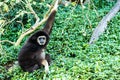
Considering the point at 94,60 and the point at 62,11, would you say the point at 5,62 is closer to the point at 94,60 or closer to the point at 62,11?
the point at 94,60

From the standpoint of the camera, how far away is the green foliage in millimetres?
7625

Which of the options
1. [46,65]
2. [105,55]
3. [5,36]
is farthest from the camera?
[5,36]

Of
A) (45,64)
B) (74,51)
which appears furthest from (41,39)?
(74,51)

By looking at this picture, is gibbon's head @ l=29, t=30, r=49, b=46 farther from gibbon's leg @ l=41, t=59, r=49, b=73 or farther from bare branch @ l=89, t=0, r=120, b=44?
bare branch @ l=89, t=0, r=120, b=44

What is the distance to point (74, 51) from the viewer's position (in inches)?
353

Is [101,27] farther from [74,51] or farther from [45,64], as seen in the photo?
[45,64]

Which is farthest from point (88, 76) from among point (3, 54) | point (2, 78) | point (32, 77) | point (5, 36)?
point (5, 36)

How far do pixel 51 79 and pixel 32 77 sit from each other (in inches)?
23.4

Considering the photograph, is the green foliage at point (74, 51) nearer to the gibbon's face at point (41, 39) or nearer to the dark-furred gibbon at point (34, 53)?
the dark-furred gibbon at point (34, 53)

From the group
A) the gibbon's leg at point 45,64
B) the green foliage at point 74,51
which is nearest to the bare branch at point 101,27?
the green foliage at point 74,51

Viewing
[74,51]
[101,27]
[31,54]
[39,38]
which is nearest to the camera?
[39,38]

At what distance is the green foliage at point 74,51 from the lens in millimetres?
7625

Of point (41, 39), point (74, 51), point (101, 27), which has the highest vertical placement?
point (41, 39)

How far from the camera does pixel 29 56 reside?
805 cm
